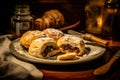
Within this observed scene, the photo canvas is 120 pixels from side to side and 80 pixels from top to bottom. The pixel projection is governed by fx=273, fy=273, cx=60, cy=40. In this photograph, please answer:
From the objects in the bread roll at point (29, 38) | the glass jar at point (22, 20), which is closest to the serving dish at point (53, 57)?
the bread roll at point (29, 38)

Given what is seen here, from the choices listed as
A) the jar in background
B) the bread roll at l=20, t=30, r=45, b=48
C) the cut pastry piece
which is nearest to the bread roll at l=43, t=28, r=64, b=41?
the bread roll at l=20, t=30, r=45, b=48

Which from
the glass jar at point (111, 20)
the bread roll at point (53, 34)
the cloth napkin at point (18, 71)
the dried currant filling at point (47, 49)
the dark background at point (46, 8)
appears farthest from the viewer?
the dark background at point (46, 8)

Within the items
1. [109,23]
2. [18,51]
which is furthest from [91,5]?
[18,51]

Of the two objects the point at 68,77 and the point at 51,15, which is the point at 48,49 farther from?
the point at 51,15

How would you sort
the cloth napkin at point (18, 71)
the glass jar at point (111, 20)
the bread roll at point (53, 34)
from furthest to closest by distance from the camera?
the glass jar at point (111, 20) → the bread roll at point (53, 34) → the cloth napkin at point (18, 71)

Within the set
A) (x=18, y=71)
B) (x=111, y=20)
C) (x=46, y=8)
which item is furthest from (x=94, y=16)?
(x=18, y=71)

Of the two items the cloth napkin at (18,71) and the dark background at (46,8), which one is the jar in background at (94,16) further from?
the cloth napkin at (18,71)
